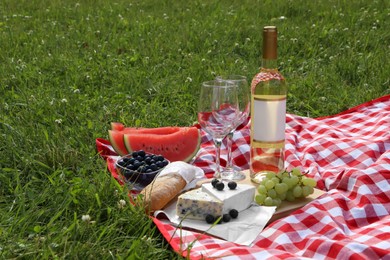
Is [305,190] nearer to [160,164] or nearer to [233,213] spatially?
[233,213]

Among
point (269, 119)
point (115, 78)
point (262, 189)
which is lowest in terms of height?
point (115, 78)

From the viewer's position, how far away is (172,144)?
383 cm

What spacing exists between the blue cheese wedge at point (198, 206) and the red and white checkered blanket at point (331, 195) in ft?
0.32

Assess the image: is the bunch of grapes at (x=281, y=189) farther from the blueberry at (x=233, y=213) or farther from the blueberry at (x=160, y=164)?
the blueberry at (x=160, y=164)

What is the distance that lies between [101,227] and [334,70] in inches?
139

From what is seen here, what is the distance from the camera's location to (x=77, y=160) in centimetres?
370

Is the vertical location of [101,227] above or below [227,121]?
below

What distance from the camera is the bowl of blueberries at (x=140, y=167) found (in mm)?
3363

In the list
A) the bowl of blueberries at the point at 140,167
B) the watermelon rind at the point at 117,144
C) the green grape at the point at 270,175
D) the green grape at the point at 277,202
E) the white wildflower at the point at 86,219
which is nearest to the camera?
the white wildflower at the point at 86,219

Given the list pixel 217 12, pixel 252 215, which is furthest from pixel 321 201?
pixel 217 12

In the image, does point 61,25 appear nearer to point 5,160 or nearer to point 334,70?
point 334,70

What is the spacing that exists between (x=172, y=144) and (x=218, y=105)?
0.76 m

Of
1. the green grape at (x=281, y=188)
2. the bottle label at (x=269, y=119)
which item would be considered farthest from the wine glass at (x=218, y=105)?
the green grape at (x=281, y=188)

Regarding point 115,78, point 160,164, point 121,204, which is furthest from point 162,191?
point 115,78
